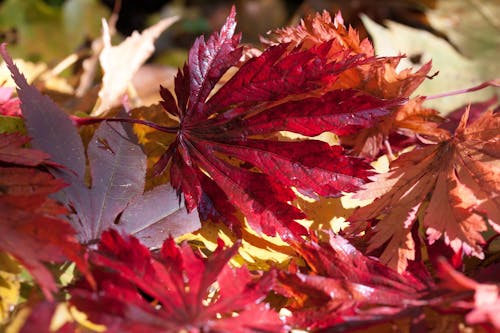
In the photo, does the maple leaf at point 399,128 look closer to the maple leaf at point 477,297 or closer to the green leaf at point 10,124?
the maple leaf at point 477,297

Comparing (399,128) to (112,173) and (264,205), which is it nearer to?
(264,205)

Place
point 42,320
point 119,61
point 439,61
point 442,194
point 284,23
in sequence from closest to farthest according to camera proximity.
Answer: point 42,320
point 442,194
point 119,61
point 439,61
point 284,23

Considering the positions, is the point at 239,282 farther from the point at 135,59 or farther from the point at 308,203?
the point at 135,59

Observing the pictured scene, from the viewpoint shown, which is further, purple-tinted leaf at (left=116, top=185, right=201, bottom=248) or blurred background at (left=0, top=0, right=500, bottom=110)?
blurred background at (left=0, top=0, right=500, bottom=110)

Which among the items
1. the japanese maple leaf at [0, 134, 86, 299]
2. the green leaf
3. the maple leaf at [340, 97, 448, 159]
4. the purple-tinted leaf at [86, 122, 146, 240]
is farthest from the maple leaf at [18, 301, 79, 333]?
the maple leaf at [340, 97, 448, 159]

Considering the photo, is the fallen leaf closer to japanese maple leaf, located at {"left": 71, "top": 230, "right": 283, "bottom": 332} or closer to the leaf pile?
the leaf pile

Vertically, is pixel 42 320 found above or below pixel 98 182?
below

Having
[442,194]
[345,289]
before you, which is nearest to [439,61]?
[442,194]
